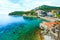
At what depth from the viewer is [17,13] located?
4543mm

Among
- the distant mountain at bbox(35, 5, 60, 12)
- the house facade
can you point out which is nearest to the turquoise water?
the house facade

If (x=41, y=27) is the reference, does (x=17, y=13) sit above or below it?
above

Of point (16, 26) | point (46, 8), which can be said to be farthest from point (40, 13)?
point (16, 26)

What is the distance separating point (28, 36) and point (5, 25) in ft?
2.19

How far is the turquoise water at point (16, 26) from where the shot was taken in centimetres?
429

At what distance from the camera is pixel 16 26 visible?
175 inches

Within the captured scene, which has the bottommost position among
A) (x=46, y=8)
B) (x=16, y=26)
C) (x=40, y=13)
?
(x=16, y=26)

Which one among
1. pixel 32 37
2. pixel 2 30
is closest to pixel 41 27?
pixel 32 37

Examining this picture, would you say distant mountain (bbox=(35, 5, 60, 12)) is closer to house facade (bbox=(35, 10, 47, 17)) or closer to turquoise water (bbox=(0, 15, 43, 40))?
house facade (bbox=(35, 10, 47, 17))

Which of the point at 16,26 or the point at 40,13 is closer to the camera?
the point at 16,26

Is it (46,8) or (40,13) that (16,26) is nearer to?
(40,13)

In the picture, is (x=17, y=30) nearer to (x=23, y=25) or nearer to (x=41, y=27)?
(x=23, y=25)

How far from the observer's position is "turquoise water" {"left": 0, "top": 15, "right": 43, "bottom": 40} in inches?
169

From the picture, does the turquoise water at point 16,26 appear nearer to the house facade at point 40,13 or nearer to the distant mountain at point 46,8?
the house facade at point 40,13
